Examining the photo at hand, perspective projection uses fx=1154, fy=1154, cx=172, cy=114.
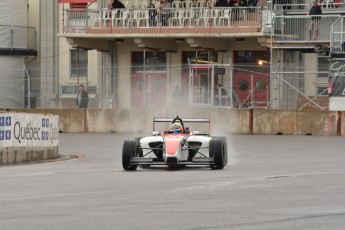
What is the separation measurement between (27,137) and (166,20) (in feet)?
71.5

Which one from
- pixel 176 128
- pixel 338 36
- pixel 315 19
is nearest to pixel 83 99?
pixel 315 19

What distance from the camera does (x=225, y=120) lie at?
41250 millimetres

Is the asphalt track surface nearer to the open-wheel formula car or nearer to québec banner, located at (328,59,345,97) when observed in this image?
the open-wheel formula car

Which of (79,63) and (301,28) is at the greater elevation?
(301,28)

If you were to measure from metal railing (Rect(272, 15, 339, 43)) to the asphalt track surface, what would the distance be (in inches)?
687

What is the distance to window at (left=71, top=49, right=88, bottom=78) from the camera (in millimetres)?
55175

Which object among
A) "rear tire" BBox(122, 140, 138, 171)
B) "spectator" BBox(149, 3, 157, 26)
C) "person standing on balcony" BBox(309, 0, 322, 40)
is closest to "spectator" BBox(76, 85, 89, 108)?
"spectator" BBox(149, 3, 157, 26)

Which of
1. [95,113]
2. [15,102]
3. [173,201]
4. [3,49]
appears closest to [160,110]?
[95,113]

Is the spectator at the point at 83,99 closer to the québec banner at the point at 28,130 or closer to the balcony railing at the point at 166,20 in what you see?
the balcony railing at the point at 166,20

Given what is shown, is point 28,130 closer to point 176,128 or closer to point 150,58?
point 176,128

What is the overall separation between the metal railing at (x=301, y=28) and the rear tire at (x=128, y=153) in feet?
71.9

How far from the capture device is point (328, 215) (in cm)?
1374

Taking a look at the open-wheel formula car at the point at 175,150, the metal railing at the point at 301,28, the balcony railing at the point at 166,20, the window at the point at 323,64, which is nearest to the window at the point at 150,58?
the balcony railing at the point at 166,20

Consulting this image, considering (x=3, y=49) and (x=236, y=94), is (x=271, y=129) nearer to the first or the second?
(x=236, y=94)
